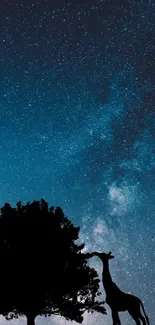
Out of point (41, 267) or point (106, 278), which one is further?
point (41, 267)

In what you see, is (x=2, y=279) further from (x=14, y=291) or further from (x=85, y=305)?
(x=85, y=305)

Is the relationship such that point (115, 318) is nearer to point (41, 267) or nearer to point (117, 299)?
point (117, 299)

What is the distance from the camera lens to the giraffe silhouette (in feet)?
33.5

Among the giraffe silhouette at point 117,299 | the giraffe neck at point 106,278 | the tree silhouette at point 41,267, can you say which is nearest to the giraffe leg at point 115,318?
the giraffe silhouette at point 117,299

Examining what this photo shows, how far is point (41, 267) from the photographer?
21781mm

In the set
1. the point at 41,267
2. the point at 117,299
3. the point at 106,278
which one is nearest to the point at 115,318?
the point at 117,299

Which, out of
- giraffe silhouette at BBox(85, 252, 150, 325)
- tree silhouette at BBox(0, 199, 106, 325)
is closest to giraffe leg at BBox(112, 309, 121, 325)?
giraffe silhouette at BBox(85, 252, 150, 325)

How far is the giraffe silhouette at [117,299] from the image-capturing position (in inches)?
402

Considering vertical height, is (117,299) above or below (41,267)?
below

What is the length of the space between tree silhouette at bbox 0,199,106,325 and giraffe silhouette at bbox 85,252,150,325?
37.5 ft

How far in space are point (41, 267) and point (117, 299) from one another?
12404 millimetres

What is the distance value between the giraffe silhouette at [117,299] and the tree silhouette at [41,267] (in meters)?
11.4

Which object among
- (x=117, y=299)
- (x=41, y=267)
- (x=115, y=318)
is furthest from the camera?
(x=41, y=267)

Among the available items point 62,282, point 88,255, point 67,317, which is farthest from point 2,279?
point 88,255
